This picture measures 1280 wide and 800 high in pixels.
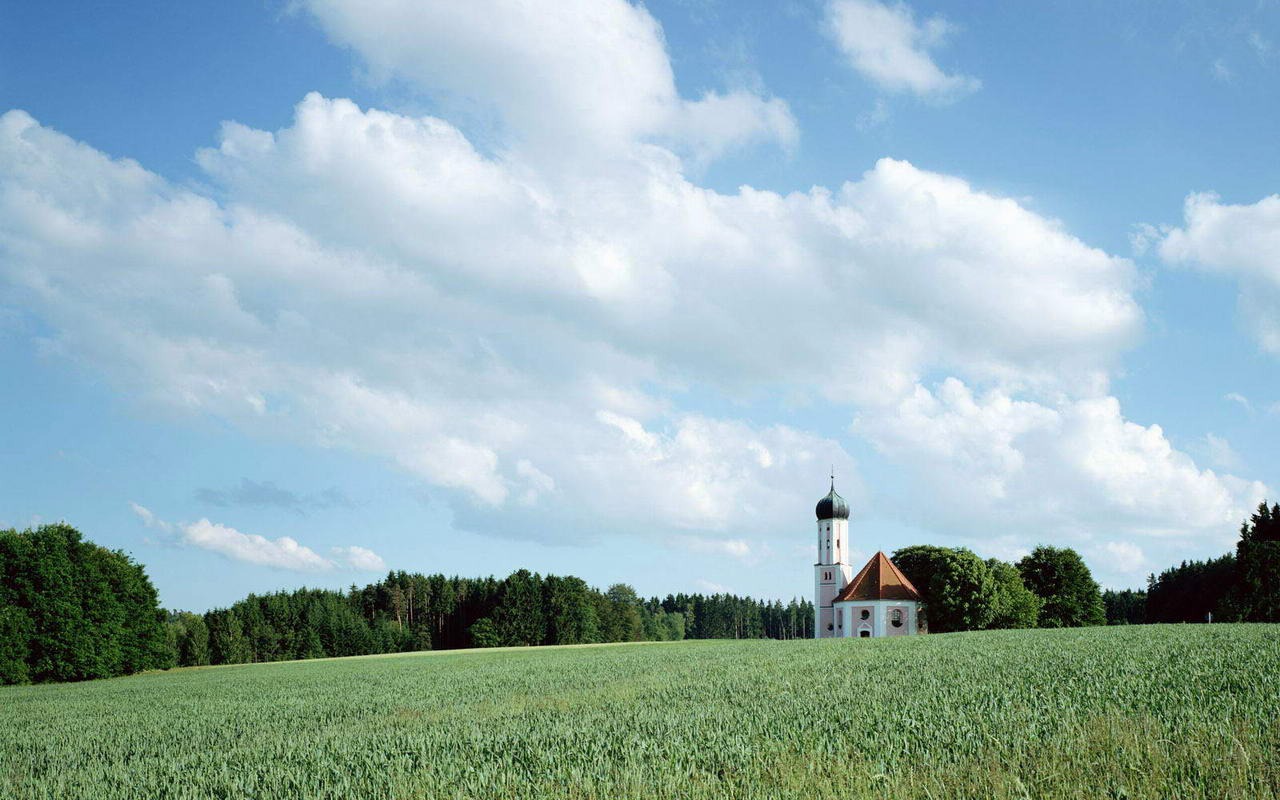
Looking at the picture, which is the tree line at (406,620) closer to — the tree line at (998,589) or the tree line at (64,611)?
the tree line at (64,611)

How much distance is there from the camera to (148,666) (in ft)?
220

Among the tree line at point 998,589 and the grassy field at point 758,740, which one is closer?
the grassy field at point 758,740

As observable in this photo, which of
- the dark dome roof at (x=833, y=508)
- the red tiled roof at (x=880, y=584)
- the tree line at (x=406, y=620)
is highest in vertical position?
the dark dome roof at (x=833, y=508)

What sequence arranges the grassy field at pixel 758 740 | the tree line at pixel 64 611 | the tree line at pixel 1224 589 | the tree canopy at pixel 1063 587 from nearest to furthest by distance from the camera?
the grassy field at pixel 758 740 → the tree line at pixel 64 611 → the tree line at pixel 1224 589 → the tree canopy at pixel 1063 587

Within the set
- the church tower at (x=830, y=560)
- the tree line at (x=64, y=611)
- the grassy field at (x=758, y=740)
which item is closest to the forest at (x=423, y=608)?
the tree line at (x=64, y=611)

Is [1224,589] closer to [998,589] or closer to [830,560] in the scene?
[998,589]

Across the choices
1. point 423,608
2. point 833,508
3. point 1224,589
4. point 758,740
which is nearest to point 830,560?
point 833,508

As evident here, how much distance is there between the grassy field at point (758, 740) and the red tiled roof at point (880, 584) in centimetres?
6608

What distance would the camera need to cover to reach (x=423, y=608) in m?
132

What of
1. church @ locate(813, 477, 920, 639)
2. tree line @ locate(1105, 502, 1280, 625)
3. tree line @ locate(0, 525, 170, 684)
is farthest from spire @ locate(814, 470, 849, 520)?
tree line @ locate(0, 525, 170, 684)

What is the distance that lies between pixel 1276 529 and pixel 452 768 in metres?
113

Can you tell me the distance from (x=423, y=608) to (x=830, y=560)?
66.3 metres

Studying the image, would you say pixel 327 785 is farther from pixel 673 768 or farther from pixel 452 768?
pixel 673 768

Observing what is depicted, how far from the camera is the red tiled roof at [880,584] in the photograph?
288 feet
